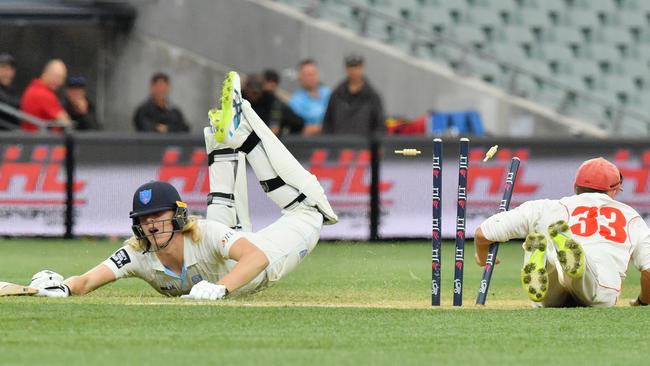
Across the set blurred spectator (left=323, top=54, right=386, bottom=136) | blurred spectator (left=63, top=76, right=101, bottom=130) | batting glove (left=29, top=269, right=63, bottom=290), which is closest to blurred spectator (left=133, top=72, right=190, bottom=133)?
blurred spectator (left=63, top=76, right=101, bottom=130)

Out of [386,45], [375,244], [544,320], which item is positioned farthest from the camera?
[386,45]

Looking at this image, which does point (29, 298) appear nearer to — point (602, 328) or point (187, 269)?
point (187, 269)

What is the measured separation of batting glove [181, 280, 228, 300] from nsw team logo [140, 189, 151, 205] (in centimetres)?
69

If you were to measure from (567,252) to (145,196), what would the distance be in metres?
2.93

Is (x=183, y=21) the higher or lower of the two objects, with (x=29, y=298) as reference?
higher

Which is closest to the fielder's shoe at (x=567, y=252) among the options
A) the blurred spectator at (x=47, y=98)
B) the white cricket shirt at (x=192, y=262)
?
the white cricket shirt at (x=192, y=262)

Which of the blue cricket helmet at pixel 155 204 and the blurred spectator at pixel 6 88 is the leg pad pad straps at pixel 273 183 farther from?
the blurred spectator at pixel 6 88

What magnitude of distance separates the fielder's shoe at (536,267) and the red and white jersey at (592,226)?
49 centimetres

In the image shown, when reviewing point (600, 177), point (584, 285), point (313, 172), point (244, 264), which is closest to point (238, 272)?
point (244, 264)

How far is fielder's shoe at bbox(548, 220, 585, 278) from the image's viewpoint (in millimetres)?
9867

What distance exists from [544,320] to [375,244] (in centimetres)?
891

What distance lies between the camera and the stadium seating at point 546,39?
2481cm

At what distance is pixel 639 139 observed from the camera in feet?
63.0

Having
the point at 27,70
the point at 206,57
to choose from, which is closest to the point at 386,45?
the point at 206,57
